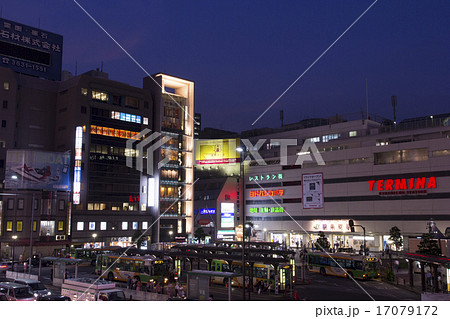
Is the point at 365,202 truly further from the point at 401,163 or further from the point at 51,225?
the point at 51,225

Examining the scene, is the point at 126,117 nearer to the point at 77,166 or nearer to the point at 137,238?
the point at 77,166

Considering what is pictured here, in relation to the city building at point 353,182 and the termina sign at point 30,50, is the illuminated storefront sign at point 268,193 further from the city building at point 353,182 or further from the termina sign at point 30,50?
the termina sign at point 30,50

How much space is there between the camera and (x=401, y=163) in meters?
74.1

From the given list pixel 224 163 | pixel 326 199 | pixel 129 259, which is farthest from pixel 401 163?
pixel 129 259

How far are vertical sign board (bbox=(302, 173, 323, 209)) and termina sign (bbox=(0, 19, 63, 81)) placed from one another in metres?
55.4

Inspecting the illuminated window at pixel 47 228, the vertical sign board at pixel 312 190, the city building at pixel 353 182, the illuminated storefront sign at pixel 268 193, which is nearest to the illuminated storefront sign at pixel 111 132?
the illuminated window at pixel 47 228

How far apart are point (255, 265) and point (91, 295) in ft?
54.5

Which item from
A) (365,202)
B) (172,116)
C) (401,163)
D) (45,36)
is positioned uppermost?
(45,36)

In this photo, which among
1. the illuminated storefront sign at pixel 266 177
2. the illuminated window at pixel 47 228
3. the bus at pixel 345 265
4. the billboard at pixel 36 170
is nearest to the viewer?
the bus at pixel 345 265

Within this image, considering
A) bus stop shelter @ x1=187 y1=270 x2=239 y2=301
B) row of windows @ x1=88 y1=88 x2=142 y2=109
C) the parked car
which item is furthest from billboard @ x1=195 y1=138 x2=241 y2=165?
the parked car

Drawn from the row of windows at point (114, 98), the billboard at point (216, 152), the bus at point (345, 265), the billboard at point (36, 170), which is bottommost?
the bus at point (345, 265)

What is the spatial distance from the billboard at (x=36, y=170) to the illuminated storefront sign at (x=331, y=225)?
47.7 m

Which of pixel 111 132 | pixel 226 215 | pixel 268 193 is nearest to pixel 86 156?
pixel 111 132

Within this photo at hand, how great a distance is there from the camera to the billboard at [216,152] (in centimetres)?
10456
